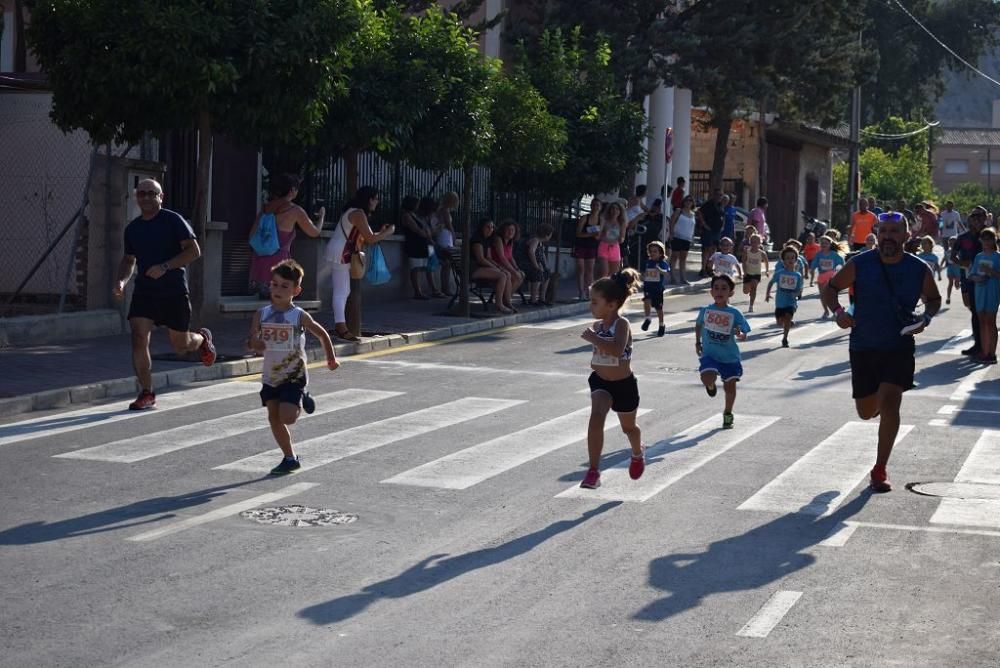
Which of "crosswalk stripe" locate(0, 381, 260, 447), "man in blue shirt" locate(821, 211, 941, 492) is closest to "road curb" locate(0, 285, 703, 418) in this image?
"crosswalk stripe" locate(0, 381, 260, 447)

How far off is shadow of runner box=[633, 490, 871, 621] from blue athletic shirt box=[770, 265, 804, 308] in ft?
39.5

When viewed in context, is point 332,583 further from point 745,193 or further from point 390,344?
point 745,193

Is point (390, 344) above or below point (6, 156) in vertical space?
below

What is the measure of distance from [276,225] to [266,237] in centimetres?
21

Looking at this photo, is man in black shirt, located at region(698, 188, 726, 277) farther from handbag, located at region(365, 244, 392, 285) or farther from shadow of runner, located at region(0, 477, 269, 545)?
shadow of runner, located at region(0, 477, 269, 545)

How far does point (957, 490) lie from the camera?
9.89 metres

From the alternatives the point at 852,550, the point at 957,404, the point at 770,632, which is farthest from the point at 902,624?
the point at 957,404

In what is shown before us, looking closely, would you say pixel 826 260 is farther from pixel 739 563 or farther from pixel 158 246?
pixel 739 563

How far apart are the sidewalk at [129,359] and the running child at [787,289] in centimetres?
411

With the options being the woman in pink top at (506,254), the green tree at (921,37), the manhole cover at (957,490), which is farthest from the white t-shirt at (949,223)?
the green tree at (921,37)

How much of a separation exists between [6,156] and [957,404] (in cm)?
1206

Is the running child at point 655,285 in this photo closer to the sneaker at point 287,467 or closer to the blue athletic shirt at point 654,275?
the blue athletic shirt at point 654,275

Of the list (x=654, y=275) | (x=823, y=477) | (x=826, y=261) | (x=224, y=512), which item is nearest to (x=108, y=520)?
(x=224, y=512)

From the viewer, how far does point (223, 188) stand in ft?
75.8
